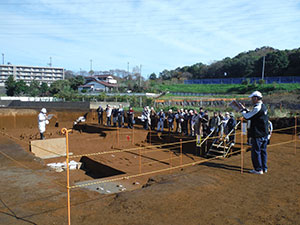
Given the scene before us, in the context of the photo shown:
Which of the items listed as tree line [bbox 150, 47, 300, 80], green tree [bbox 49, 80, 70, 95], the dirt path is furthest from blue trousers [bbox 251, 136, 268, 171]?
tree line [bbox 150, 47, 300, 80]

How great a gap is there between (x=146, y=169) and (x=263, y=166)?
5594 mm

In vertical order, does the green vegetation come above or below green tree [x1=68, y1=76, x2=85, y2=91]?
below

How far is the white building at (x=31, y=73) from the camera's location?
87.0m

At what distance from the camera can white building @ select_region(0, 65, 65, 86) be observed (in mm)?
87000

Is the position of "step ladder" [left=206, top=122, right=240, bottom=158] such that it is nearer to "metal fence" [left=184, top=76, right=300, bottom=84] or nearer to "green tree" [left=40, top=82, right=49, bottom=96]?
"metal fence" [left=184, top=76, right=300, bottom=84]

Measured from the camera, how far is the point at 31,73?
93.0 m

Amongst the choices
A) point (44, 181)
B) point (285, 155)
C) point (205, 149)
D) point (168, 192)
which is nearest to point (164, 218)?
point (168, 192)

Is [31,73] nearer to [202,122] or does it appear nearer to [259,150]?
[202,122]

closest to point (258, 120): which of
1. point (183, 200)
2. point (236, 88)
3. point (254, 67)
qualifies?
point (183, 200)

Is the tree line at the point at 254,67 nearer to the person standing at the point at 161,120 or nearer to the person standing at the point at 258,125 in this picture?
the person standing at the point at 161,120

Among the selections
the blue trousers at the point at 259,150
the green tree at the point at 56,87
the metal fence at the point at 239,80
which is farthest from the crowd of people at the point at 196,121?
the metal fence at the point at 239,80

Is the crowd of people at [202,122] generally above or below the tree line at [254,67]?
A: below

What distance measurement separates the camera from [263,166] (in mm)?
6277

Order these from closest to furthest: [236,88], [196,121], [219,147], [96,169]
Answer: [96,169], [219,147], [196,121], [236,88]
